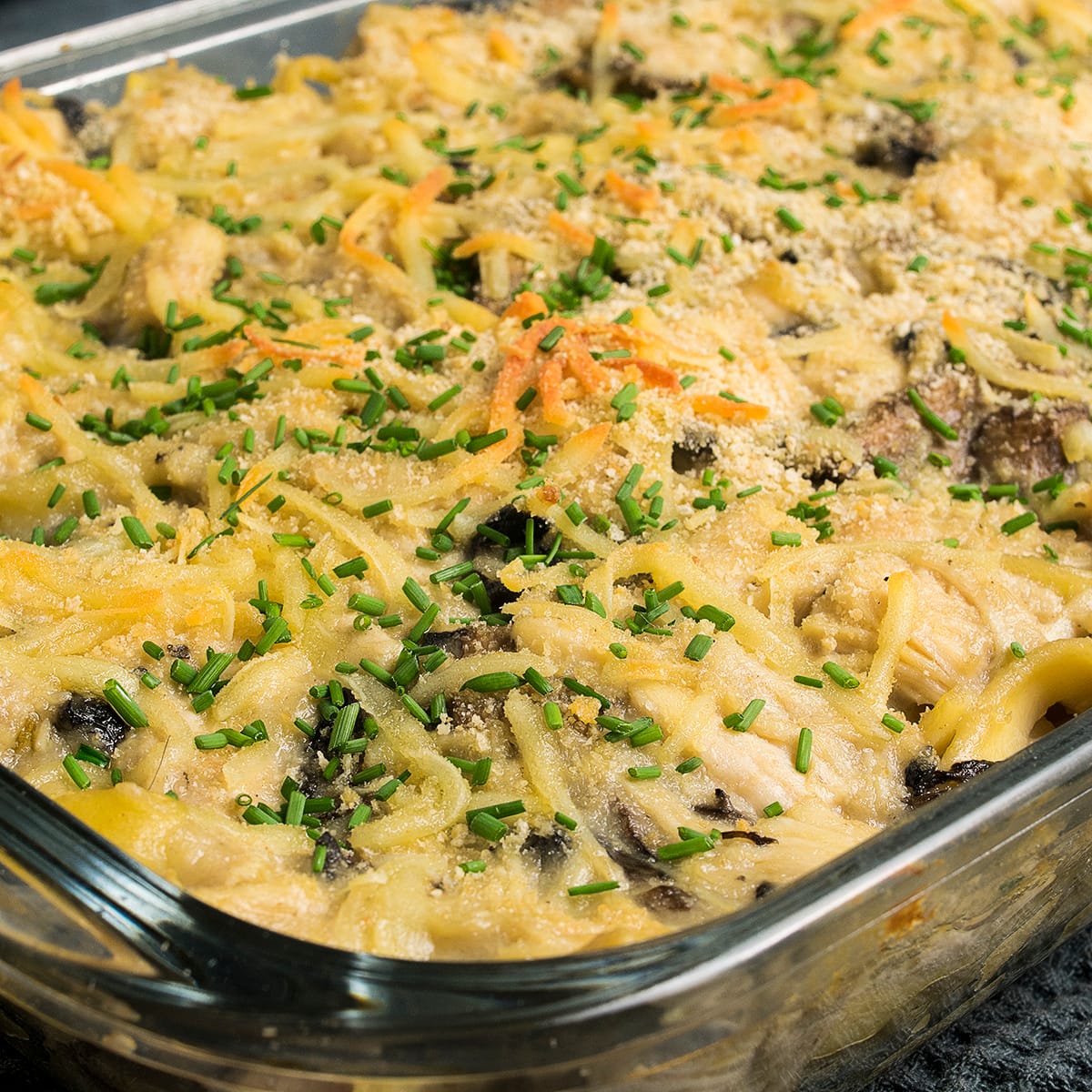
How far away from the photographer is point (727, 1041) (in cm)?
163

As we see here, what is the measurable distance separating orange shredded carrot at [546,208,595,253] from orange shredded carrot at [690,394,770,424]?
1.79ft

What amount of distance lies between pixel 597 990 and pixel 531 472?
1137 mm

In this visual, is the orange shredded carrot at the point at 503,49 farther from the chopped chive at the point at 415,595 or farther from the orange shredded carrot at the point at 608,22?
the chopped chive at the point at 415,595

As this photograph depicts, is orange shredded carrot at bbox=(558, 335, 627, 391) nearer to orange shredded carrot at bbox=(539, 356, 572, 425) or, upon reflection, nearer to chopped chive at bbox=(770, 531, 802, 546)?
orange shredded carrot at bbox=(539, 356, 572, 425)

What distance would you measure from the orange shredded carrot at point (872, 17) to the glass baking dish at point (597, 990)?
261cm

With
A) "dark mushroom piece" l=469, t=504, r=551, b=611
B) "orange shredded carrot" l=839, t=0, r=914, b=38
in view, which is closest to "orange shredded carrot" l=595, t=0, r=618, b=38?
"orange shredded carrot" l=839, t=0, r=914, b=38

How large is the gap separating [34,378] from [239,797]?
113 centimetres

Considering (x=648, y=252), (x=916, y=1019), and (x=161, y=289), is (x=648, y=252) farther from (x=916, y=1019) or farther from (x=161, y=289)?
(x=916, y=1019)

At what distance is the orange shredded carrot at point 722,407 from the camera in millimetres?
2520

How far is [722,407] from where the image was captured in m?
2.52

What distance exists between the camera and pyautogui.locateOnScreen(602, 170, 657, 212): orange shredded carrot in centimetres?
296

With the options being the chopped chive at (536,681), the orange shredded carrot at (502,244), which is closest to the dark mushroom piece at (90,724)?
the chopped chive at (536,681)

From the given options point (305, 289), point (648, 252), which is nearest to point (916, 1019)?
point (648, 252)

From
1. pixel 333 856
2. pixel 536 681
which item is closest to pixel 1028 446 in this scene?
pixel 536 681
